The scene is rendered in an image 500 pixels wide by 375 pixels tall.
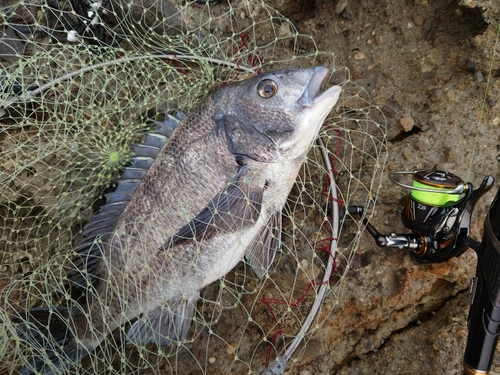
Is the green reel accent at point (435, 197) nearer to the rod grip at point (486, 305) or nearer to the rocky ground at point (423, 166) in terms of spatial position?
the rod grip at point (486, 305)

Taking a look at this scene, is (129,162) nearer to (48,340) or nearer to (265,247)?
(265,247)

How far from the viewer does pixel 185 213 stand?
84.7 inches

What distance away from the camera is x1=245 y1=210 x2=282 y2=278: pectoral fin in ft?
7.68

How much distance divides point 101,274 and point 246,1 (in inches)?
82.6

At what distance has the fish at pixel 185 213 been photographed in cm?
207

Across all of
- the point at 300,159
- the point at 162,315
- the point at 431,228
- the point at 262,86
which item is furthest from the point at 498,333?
the point at 162,315

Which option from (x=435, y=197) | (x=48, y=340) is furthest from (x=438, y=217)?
(x=48, y=340)

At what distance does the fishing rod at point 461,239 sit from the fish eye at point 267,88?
821mm

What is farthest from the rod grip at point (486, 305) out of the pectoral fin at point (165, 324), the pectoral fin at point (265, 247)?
the pectoral fin at point (165, 324)

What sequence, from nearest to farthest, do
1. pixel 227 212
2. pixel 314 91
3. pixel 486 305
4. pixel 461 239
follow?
pixel 486 305
pixel 461 239
pixel 314 91
pixel 227 212

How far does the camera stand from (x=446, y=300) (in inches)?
92.4

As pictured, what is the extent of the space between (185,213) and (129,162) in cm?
63

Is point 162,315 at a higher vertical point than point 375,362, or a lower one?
higher

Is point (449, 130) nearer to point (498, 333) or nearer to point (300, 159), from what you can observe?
point (300, 159)
